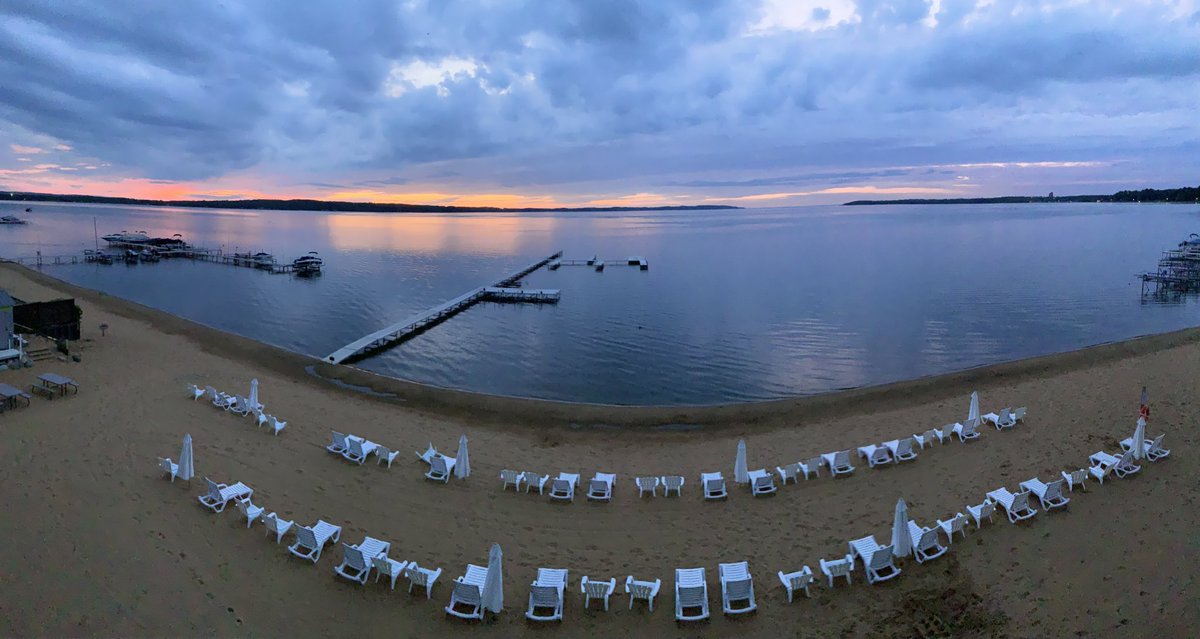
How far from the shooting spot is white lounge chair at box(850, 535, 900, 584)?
859 centimetres

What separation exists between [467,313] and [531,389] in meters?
20.1

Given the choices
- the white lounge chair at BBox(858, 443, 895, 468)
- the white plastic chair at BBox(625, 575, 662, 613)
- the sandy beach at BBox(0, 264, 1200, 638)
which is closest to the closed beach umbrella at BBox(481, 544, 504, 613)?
the sandy beach at BBox(0, 264, 1200, 638)

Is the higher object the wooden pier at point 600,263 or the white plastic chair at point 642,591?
the wooden pier at point 600,263

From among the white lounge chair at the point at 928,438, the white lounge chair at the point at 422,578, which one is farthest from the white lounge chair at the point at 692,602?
the white lounge chair at the point at 928,438

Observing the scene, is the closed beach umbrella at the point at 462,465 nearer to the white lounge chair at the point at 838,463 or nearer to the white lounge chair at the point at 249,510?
the white lounge chair at the point at 249,510

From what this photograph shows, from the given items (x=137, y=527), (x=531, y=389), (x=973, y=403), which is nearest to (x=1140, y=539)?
(x=973, y=403)

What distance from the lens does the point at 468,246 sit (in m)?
106

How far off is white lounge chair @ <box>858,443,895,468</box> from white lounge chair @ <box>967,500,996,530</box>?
273 cm

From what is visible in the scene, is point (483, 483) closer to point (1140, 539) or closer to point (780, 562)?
point (780, 562)

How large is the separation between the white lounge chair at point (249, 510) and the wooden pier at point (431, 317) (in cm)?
1739

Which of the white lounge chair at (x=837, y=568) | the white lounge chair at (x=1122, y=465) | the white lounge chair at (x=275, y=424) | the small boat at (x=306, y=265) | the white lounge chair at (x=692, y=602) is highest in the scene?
the small boat at (x=306, y=265)

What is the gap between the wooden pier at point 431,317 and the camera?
96.0 ft

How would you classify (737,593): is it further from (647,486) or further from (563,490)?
(563,490)

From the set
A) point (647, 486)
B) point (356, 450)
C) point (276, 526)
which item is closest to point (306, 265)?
point (356, 450)
